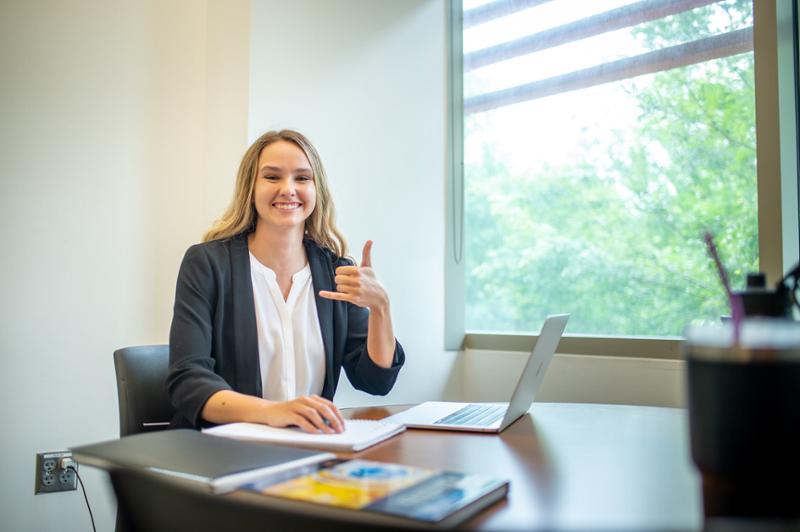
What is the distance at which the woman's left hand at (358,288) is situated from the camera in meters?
1.68

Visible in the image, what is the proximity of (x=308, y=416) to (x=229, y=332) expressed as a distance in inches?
25.0

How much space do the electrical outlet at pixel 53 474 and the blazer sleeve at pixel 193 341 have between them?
2.73ft

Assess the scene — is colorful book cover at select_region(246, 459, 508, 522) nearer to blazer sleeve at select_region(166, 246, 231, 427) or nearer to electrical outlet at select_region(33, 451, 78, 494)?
blazer sleeve at select_region(166, 246, 231, 427)

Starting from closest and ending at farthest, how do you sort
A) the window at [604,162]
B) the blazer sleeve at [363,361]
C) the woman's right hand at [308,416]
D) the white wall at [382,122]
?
1. the woman's right hand at [308,416]
2. the blazer sleeve at [363,361]
3. the window at [604,162]
4. the white wall at [382,122]

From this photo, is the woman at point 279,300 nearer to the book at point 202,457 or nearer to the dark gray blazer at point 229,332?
the dark gray blazer at point 229,332

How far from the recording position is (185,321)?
5.42 ft

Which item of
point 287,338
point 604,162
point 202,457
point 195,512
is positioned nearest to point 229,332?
point 287,338

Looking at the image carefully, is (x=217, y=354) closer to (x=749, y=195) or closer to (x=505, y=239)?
(x=505, y=239)

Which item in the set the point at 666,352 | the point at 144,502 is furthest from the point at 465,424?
the point at 666,352

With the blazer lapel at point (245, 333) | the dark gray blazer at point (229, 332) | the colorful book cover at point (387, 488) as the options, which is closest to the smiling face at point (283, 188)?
the dark gray blazer at point (229, 332)

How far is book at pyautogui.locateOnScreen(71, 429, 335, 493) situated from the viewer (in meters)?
0.84

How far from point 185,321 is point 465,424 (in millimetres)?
749

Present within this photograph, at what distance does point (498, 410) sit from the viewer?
1.55 meters

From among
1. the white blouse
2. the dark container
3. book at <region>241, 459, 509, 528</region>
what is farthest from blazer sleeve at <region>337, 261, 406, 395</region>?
the dark container
